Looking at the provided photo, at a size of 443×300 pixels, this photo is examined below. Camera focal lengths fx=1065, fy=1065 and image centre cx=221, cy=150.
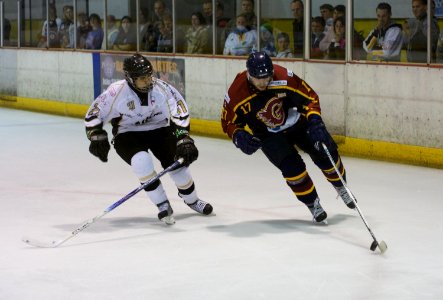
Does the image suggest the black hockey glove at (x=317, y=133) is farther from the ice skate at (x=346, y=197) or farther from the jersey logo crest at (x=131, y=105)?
the jersey logo crest at (x=131, y=105)

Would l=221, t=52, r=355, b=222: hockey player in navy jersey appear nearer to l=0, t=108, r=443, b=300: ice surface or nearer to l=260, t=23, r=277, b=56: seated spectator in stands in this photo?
l=0, t=108, r=443, b=300: ice surface

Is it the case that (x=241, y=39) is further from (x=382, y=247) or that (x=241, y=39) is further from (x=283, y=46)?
(x=382, y=247)

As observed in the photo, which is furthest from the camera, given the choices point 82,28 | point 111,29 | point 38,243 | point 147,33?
point 82,28

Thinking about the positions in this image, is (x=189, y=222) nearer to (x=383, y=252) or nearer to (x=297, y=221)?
(x=297, y=221)

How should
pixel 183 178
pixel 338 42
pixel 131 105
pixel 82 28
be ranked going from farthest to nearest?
1. pixel 82 28
2. pixel 338 42
3. pixel 183 178
4. pixel 131 105

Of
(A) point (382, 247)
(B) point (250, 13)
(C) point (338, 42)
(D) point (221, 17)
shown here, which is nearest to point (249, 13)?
(B) point (250, 13)

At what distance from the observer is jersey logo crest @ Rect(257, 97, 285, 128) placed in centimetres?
549

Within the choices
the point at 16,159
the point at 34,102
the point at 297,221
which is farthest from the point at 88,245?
the point at 34,102

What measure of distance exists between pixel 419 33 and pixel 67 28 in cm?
565

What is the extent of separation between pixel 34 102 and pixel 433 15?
6514mm

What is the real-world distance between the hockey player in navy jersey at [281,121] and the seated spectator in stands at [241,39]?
12.9 feet

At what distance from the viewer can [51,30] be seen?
1266cm

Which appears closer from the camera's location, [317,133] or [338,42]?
[317,133]

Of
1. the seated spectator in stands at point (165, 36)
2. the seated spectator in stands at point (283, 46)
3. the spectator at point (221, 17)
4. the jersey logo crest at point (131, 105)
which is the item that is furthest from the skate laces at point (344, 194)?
the seated spectator in stands at point (165, 36)
